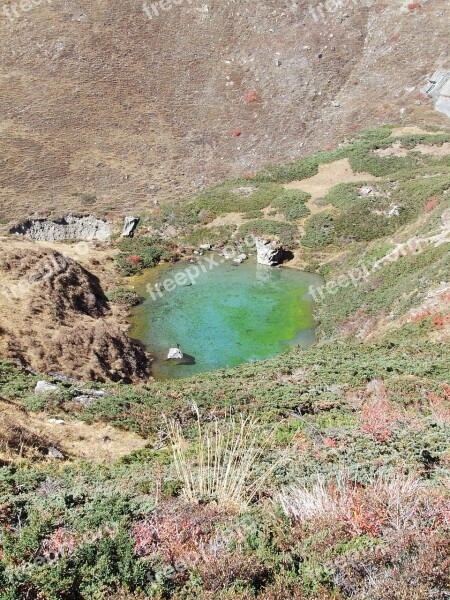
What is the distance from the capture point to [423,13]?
67812 millimetres

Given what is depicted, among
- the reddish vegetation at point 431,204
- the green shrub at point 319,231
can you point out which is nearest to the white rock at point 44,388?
the green shrub at point 319,231

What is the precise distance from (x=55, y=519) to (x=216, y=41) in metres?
76.8

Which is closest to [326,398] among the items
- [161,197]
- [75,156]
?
[161,197]

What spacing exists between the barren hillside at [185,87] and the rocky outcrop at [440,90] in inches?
55.9

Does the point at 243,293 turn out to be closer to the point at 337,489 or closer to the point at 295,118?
the point at 337,489

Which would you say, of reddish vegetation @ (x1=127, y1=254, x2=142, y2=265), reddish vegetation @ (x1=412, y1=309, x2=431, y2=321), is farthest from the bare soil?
reddish vegetation @ (x1=127, y1=254, x2=142, y2=265)

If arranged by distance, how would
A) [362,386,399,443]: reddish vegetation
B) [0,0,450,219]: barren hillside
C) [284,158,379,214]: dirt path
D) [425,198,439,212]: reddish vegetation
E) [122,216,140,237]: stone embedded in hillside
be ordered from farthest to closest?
[0,0,450,219]: barren hillside
[122,216,140,237]: stone embedded in hillside
[284,158,379,214]: dirt path
[425,198,439,212]: reddish vegetation
[362,386,399,443]: reddish vegetation

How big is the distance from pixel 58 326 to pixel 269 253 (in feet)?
67.4

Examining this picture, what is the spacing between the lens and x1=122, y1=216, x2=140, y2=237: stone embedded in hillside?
1916 inches

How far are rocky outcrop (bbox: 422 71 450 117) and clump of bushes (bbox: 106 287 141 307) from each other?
4310 centimetres

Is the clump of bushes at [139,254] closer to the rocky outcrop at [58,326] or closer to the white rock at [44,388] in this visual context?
the rocky outcrop at [58,326]

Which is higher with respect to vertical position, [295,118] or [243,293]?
[295,118]

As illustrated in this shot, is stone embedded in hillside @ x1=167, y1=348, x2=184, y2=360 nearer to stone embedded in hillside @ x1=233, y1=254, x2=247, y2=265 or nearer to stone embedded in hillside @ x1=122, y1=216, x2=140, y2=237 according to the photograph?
stone embedded in hillside @ x1=233, y1=254, x2=247, y2=265

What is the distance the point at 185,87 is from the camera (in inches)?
2726
